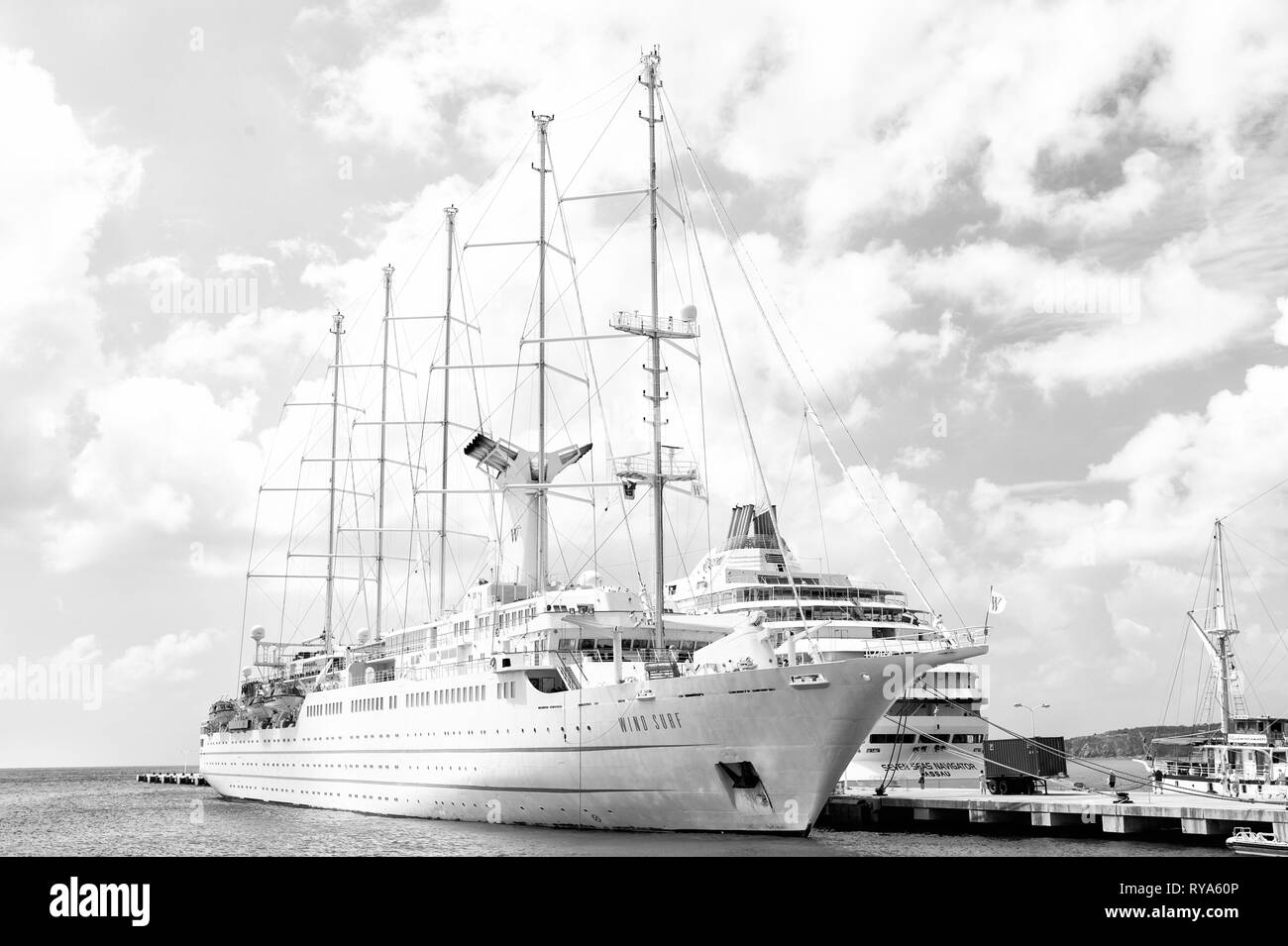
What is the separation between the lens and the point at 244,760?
7606 cm

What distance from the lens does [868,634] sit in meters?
57.7

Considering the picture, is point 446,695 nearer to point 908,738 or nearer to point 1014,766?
point 908,738

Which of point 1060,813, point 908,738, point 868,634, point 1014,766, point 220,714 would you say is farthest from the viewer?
point 220,714

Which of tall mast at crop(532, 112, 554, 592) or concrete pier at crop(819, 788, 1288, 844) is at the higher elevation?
tall mast at crop(532, 112, 554, 592)

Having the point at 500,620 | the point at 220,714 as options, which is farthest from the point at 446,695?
the point at 220,714

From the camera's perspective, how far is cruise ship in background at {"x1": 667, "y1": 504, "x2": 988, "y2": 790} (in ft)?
175

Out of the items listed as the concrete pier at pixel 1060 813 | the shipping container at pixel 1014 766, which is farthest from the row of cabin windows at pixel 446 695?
the shipping container at pixel 1014 766

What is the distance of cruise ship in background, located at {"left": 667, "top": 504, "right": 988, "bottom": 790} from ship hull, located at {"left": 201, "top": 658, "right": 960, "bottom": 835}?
998 centimetres

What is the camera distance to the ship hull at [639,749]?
34812mm

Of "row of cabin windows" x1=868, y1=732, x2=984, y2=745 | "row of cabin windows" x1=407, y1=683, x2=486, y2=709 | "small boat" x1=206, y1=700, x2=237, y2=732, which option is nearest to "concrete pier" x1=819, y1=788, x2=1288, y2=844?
"row of cabin windows" x1=868, y1=732, x2=984, y2=745

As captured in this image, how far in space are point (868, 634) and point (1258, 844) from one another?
24584mm

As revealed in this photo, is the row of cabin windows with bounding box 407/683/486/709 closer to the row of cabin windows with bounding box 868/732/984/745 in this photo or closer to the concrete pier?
the concrete pier

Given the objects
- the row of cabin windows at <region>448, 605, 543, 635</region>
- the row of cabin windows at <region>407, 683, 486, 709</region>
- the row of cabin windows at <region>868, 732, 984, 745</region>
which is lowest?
the row of cabin windows at <region>868, 732, 984, 745</region>
